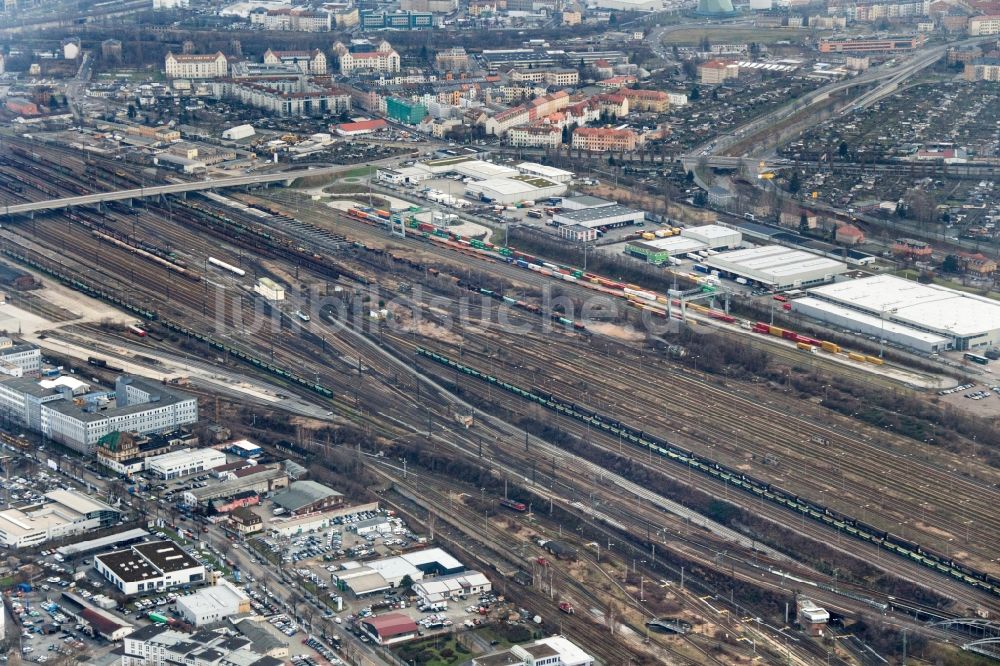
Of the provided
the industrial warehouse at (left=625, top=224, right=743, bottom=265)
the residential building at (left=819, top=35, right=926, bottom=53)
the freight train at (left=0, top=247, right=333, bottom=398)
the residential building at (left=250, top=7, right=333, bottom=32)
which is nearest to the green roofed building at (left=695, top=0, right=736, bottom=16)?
the residential building at (left=819, top=35, right=926, bottom=53)

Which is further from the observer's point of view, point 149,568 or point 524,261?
point 524,261

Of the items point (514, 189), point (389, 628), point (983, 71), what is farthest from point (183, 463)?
point (983, 71)

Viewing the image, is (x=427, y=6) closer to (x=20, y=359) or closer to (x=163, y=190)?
(x=163, y=190)

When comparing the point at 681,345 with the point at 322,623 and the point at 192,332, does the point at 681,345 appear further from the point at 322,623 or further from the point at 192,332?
the point at 322,623

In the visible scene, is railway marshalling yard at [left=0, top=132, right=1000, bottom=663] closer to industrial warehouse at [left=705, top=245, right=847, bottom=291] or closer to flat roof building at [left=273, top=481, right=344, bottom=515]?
flat roof building at [left=273, top=481, right=344, bottom=515]

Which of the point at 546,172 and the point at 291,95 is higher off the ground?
the point at 291,95

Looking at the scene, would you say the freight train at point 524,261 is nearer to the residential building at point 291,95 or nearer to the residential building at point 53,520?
the residential building at point 291,95

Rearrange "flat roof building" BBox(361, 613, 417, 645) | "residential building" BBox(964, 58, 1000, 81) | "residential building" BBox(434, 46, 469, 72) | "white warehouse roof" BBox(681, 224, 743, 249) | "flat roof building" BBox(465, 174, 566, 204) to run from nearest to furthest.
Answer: "flat roof building" BBox(361, 613, 417, 645), "white warehouse roof" BBox(681, 224, 743, 249), "flat roof building" BBox(465, 174, 566, 204), "residential building" BBox(964, 58, 1000, 81), "residential building" BBox(434, 46, 469, 72)
